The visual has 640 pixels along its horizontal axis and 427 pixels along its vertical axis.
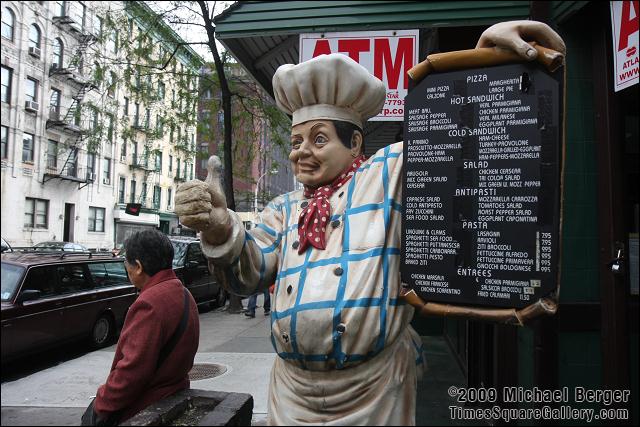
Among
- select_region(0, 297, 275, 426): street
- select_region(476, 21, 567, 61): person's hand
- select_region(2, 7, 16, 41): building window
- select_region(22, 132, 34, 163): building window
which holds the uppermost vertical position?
select_region(22, 132, 34, 163): building window

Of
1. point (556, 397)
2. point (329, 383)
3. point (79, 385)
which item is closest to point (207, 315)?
point (79, 385)

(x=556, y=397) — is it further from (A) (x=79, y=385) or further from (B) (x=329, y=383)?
(A) (x=79, y=385)

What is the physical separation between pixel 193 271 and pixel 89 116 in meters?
4.56

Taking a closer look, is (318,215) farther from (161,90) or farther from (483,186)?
(161,90)

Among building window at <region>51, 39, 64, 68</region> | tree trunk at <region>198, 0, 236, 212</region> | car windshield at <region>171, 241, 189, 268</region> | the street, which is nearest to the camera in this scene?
the street

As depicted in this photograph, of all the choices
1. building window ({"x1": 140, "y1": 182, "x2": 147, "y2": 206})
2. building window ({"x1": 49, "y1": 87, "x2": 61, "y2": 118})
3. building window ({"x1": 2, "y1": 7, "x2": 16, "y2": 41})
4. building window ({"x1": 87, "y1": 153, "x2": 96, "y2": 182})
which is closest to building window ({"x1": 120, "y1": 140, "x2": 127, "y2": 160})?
building window ({"x1": 87, "y1": 153, "x2": 96, "y2": 182})

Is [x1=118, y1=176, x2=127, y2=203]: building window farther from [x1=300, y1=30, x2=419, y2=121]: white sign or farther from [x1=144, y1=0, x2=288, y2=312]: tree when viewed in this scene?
[x1=300, y1=30, x2=419, y2=121]: white sign

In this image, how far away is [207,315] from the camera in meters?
11.1

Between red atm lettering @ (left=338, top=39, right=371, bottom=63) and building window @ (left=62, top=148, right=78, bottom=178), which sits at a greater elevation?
building window @ (left=62, top=148, right=78, bottom=178)

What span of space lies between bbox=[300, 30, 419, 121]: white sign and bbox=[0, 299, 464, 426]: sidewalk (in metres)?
2.92

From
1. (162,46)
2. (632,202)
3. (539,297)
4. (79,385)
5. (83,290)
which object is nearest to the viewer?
(539,297)

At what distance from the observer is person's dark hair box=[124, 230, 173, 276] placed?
Answer: 2.77 meters

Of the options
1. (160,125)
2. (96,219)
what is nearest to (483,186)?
(160,125)

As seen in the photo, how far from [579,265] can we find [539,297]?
2.03 metres
